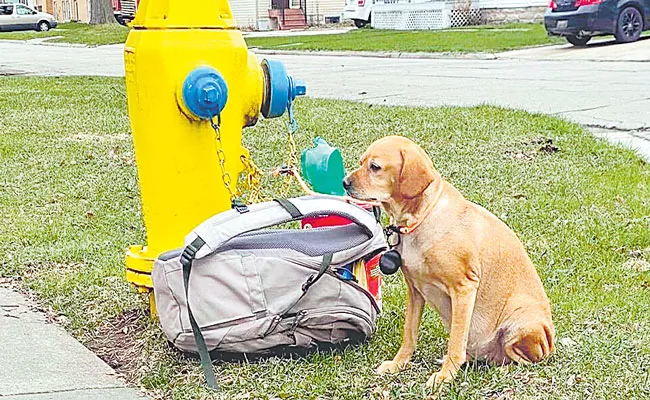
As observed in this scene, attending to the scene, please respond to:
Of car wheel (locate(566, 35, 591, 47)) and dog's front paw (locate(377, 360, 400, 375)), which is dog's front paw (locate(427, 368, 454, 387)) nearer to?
dog's front paw (locate(377, 360, 400, 375))

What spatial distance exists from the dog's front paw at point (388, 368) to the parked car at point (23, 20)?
1963 inches

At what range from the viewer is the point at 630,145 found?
758 cm

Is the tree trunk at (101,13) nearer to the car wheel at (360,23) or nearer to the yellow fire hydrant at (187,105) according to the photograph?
the car wheel at (360,23)

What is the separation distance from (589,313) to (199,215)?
5.59 feet

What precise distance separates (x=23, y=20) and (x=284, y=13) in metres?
17.7

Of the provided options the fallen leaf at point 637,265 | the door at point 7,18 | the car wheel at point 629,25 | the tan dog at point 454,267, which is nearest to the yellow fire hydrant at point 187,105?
the tan dog at point 454,267

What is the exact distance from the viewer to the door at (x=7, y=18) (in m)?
50.2

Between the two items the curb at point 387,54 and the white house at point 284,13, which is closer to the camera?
the curb at point 387,54

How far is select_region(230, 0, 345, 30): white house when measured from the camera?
4025cm

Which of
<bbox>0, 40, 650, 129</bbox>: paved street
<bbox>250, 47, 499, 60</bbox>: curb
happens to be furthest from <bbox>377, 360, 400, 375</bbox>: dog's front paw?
<bbox>250, 47, 499, 60</bbox>: curb

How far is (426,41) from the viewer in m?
22.4

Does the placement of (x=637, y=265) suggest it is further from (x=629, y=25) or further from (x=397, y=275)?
(x=629, y=25)

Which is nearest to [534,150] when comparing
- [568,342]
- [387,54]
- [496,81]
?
[568,342]

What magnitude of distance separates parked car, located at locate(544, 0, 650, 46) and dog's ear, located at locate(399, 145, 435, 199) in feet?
52.2
